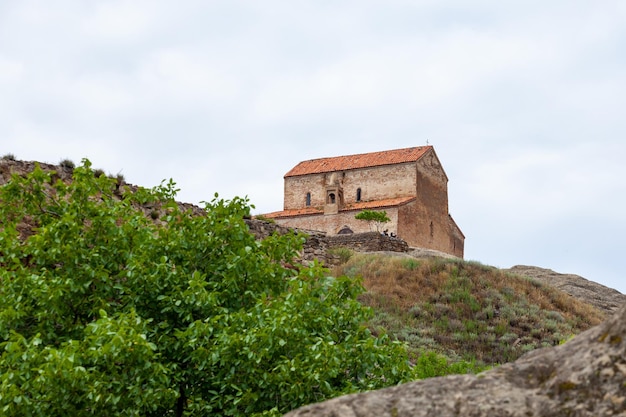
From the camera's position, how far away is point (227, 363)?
8125 mm

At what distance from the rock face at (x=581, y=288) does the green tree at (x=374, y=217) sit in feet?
61.0

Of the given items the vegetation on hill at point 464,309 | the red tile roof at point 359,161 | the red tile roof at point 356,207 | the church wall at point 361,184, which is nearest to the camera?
the vegetation on hill at point 464,309

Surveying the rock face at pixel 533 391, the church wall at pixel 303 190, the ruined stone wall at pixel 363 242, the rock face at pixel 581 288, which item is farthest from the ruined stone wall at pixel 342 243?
the church wall at pixel 303 190

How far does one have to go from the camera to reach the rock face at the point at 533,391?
9.92 feet

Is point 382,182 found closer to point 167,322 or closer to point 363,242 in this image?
point 363,242

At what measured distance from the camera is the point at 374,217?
5678 centimetres

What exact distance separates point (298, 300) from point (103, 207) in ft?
8.83

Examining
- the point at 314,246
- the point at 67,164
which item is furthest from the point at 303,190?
the point at 67,164

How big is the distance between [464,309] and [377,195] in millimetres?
37922

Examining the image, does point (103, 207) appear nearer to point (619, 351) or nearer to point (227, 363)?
point (227, 363)

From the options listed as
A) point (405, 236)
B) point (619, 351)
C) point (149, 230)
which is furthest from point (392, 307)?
point (405, 236)

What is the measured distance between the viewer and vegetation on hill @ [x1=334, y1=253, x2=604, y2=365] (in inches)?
831

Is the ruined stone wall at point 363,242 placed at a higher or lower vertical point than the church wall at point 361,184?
lower

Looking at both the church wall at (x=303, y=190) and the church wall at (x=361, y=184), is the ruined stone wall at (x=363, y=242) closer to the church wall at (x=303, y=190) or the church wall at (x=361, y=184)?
the church wall at (x=361, y=184)
